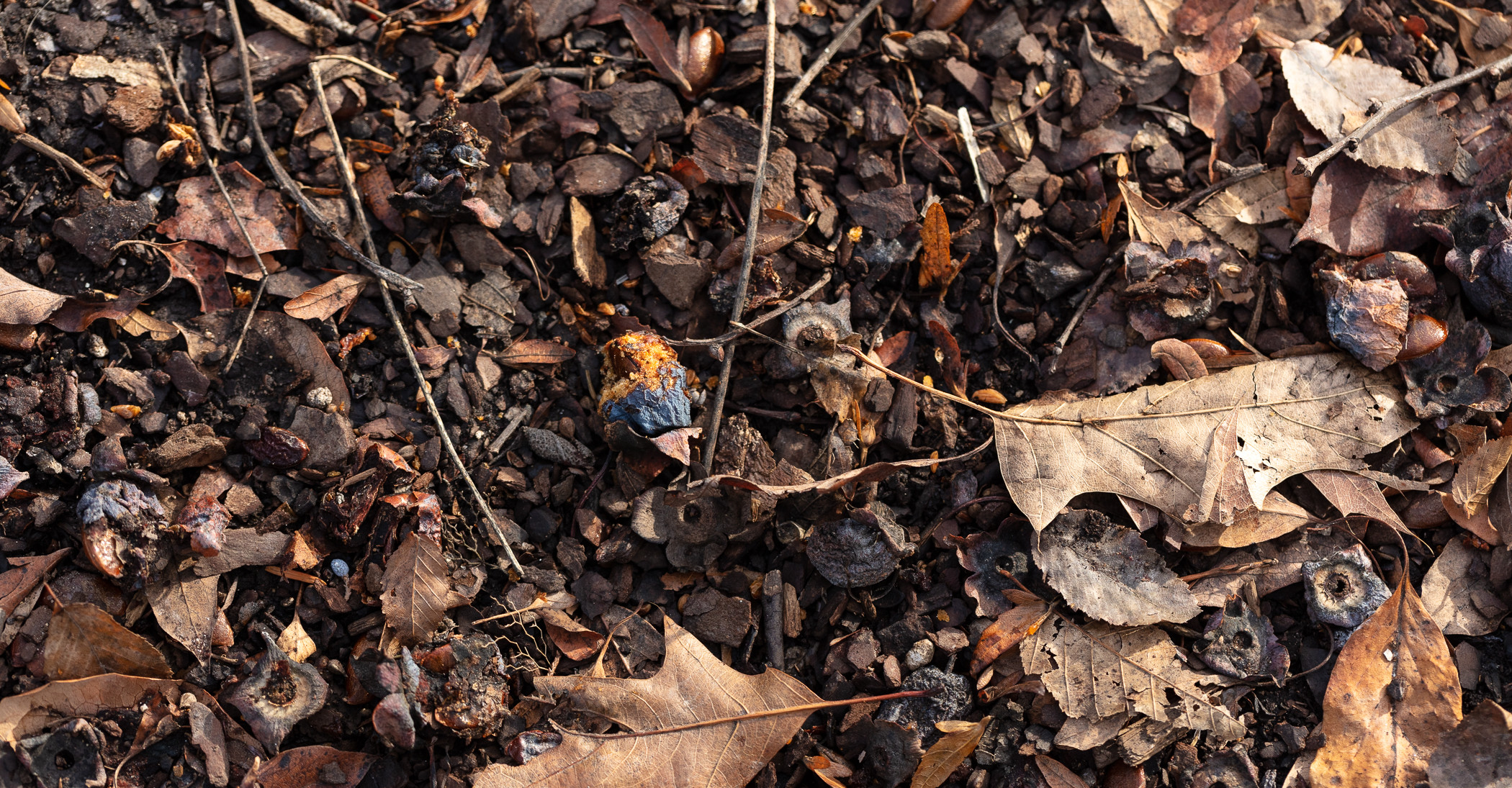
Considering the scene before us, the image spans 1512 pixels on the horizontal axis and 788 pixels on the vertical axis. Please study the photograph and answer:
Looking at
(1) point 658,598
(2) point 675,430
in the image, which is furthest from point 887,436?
(1) point 658,598

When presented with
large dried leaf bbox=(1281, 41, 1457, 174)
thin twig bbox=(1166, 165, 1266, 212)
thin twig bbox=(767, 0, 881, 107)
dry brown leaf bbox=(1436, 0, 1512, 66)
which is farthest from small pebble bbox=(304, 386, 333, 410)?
dry brown leaf bbox=(1436, 0, 1512, 66)

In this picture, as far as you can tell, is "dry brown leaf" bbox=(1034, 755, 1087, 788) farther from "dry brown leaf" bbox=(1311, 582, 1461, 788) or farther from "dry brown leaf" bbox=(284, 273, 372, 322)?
"dry brown leaf" bbox=(284, 273, 372, 322)

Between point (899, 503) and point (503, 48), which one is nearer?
point (899, 503)

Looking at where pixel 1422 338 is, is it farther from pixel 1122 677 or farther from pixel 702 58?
pixel 702 58

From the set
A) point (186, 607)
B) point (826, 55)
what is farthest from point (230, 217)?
point (826, 55)

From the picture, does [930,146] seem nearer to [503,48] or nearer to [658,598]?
[503,48]

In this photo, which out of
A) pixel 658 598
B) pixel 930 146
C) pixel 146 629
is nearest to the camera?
pixel 146 629
